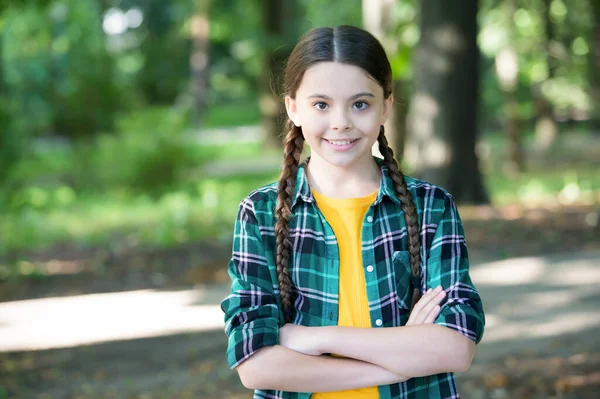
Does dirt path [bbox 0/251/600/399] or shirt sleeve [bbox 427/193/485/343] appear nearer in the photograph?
shirt sleeve [bbox 427/193/485/343]

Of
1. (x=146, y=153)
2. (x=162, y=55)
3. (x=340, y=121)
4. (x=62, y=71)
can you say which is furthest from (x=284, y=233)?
(x=162, y=55)

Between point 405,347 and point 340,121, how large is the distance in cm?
60

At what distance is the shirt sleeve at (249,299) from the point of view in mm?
2277

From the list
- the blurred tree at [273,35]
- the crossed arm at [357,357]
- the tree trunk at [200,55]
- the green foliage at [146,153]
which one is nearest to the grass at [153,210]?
the green foliage at [146,153]

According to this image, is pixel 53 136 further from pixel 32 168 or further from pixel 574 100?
pixel 574 100

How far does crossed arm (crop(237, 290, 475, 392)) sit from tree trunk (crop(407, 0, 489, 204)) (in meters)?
9.31

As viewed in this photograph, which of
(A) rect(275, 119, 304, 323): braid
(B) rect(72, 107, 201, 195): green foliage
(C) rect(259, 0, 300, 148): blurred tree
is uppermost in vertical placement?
(C) rect(259, 0, 300, 148): blurred tree

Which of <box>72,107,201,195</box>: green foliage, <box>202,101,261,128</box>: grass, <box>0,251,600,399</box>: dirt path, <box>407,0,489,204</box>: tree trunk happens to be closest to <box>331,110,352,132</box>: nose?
<box>0,251,600,399</box>: dirt path

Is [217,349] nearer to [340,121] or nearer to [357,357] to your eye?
[357,357]

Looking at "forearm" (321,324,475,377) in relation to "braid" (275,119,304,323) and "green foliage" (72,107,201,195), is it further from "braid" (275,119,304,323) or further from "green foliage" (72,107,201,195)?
"green foliage" (72,107,201,195)

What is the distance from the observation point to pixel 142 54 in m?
44.0

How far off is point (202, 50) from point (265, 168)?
59.1 ft

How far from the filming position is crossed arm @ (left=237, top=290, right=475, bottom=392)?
88.9 inches

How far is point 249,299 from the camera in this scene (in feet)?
7.57
